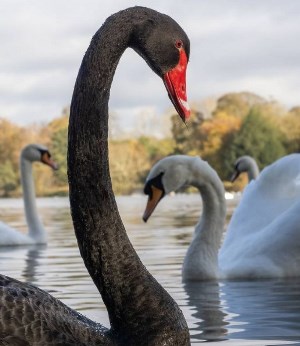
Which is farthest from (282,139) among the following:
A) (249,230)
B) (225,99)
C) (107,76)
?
(107,76)

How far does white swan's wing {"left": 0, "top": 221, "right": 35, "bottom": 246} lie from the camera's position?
13758 mm

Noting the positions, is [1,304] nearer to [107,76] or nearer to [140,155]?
[107,76]

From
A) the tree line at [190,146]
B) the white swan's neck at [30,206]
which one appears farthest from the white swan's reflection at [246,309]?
the tree line at [190,146]

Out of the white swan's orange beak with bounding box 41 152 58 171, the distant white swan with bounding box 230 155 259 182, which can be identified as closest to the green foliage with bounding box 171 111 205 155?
the distant white swan with bounding box 230 155 259 182

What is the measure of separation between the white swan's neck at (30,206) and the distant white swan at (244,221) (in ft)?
17.9

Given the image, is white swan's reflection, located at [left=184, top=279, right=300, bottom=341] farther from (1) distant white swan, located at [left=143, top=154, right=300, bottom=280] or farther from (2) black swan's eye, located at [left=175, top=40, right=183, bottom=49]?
(2) black swan's eye, located at [left=175, top=40, right=183, bottom=49]

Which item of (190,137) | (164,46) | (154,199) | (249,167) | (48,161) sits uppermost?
(190,137)

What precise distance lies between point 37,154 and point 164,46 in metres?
12.3

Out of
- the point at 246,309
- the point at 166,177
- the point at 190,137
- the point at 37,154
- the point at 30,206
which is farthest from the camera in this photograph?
the point at 190,137

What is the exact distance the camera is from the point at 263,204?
9.12 metres

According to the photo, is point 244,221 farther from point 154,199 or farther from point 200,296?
point 200,296

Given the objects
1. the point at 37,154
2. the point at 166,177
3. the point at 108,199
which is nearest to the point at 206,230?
the point at 166,177

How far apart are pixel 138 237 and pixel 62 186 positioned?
53031 millimetres

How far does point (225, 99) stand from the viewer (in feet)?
284
